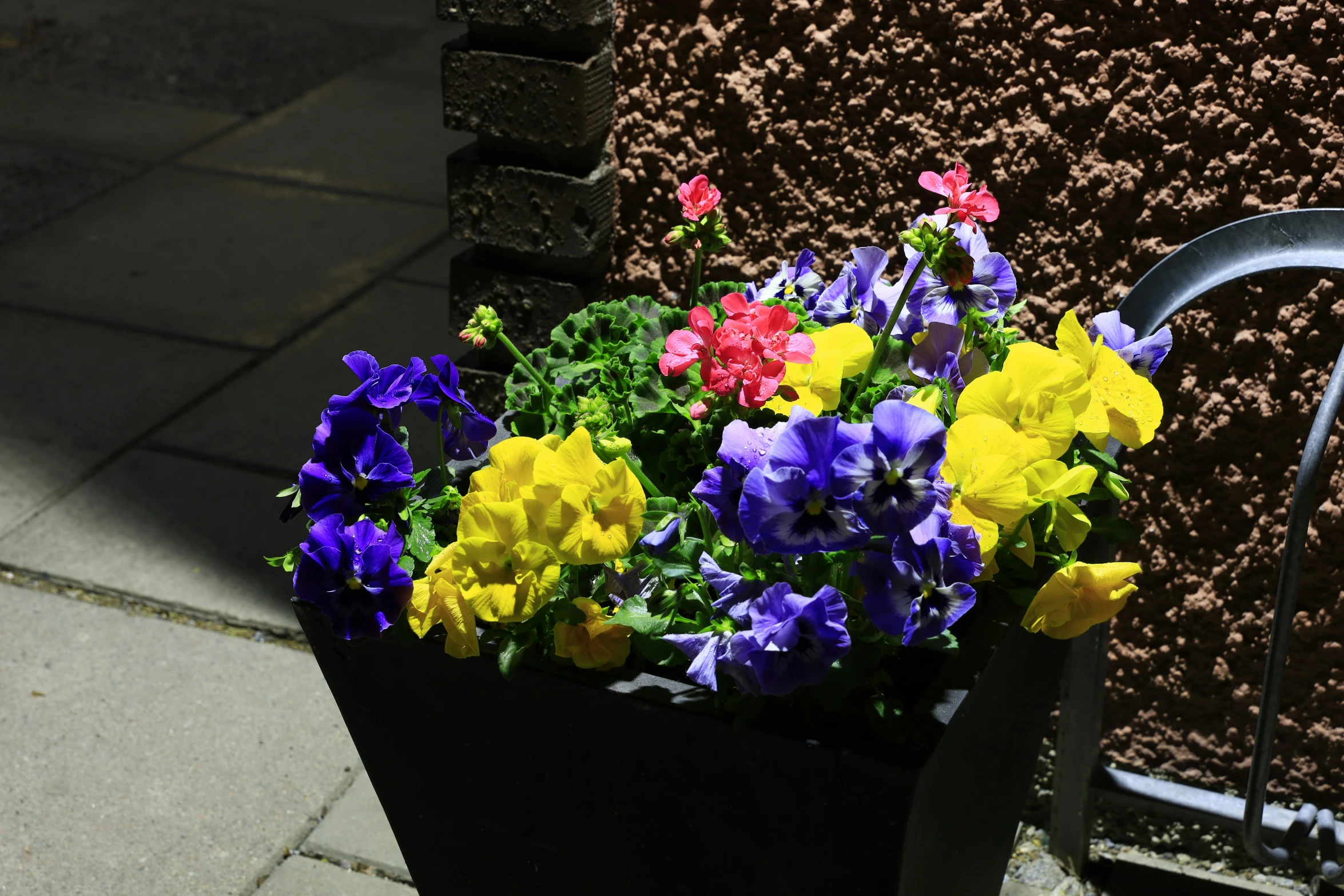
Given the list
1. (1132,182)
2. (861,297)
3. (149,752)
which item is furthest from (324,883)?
(1132,182)

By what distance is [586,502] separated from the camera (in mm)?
1087

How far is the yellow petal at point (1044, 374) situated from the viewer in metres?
1.13

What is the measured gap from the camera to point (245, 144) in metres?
5.08

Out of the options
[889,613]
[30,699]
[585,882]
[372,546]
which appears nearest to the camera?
[889,613]

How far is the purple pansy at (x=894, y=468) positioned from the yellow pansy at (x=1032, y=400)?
158 mm

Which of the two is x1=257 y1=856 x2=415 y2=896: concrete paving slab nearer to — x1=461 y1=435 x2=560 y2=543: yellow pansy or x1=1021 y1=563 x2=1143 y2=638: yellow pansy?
x1=461 y1=435 x2=560 y2=543: yellow pansy

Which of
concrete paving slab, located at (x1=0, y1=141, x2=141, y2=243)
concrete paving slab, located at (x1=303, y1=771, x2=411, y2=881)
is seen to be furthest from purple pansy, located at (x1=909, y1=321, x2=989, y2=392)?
concrete paving slab, located at (x1=0, y1=141, x2=141, y2=243)

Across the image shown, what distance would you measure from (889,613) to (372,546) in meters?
0.45

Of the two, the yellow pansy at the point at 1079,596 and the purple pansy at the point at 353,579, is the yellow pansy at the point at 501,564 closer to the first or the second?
the purple pansy at the point at 353,579

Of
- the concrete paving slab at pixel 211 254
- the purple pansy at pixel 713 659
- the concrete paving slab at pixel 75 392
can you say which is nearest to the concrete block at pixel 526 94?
the purple pansy at pixel 713 659

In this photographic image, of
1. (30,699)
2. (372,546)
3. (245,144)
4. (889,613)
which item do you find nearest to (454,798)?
(372,546)

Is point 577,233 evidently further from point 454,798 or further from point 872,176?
point 454,798

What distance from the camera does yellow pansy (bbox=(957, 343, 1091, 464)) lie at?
112cm

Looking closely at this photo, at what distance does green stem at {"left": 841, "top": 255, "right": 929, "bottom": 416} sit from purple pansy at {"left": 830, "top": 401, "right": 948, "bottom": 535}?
0.22 m
